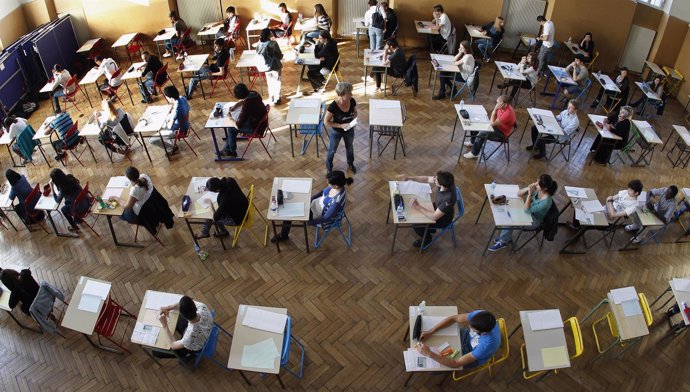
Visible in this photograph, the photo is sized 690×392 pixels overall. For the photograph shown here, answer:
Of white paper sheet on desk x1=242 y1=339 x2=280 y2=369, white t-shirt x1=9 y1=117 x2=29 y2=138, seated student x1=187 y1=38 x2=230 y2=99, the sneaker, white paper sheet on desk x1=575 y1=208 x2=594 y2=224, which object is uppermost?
seated student x1=187 y1=38 x2=230 y2=99

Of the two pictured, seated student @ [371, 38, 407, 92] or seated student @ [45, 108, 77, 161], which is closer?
seated student @ [45, 108, 77, 161]

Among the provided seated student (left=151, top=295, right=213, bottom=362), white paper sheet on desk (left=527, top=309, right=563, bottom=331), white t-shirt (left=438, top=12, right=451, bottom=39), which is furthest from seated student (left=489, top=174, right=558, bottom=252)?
white t-shirt (left=438, top=12, right=451, bottom=39)

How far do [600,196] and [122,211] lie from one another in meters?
7.30

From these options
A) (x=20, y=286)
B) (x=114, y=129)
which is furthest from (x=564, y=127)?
(x=20, y=286)

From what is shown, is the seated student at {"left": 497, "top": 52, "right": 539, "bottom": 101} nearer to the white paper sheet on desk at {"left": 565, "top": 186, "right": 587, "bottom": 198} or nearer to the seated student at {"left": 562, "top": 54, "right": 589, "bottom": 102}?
the seated student at {"left": 562, "top": 54, "right": 589, "bottom": 102}

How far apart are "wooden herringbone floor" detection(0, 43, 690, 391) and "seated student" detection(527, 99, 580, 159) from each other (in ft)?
1.00

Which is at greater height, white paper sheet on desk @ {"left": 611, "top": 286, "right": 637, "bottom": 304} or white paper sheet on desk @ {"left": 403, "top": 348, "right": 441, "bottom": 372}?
white paper sheet on desk @ {"left": 611, "top": 286, "right": 637, "bottom": 304}

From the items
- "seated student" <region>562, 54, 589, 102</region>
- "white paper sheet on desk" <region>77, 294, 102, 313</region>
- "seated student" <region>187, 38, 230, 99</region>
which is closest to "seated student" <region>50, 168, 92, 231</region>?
"white paper sheet on desk" <region>77, 294, 102, 313</region>

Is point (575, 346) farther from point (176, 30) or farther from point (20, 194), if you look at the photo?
point (176, 30)

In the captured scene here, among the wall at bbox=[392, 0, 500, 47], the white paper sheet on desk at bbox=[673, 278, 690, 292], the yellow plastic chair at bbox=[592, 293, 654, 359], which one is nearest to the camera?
the yellow plastic chair at bbox=[592, 293, 654, 359]

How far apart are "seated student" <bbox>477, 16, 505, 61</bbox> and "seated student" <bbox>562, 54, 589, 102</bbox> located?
214 centimetres

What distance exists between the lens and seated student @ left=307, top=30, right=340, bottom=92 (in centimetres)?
905

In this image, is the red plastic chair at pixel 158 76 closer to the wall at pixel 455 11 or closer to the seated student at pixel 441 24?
the wall at pixel 455 11

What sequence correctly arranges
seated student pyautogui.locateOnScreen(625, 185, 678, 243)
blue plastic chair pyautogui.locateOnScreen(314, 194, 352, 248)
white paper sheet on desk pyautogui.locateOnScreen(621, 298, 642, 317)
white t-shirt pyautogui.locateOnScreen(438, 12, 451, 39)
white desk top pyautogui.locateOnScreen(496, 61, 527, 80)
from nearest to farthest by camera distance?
white paper sheet on desk pyautogui.locateOnScreen(621, 298, 642, 317) < blue plastic chair pyautogui.locateOnScreen(314, 194, 352, 248) < seated student pyautogui.locateOnScreen(625, 185, 678, 243) < white desk top pyautogui.locateOnScreen(496, 61, 527, 80) < white t-shirt pyautogui.locateOnScreen(438, 12, 451, 39)
